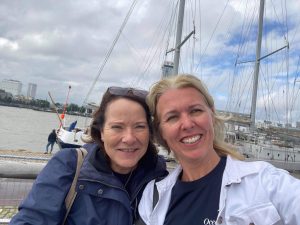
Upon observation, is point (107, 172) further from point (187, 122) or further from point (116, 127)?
point (187, 122)

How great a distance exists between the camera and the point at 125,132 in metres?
2.46

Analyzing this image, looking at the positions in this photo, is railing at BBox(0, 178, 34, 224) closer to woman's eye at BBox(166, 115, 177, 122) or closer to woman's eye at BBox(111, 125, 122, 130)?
woman's eye at BBox(111, 125, 122, 130)

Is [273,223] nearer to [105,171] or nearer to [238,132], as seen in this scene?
[105,171]

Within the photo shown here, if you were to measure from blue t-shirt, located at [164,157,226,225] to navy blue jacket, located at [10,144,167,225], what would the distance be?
35 centimetres

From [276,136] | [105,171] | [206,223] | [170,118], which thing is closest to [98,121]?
[105,171]

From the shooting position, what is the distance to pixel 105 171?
94.4 inches

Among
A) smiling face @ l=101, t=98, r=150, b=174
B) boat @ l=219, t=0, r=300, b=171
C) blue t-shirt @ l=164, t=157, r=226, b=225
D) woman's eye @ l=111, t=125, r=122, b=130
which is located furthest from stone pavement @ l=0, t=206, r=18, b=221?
boat @ l=219, t=0, r=300, b=171

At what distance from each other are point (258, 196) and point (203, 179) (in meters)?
0.43

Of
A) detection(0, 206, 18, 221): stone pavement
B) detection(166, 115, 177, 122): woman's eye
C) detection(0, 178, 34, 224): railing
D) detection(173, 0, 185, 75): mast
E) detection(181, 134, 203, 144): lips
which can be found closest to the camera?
detection(181, 134, 203, 144): lips

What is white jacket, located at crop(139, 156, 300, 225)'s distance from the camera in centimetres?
179

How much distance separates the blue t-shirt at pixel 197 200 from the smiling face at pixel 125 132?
0.43m

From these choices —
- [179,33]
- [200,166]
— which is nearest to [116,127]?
[200,166]

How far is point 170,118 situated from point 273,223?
1021 mm

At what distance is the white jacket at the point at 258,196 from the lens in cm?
179
